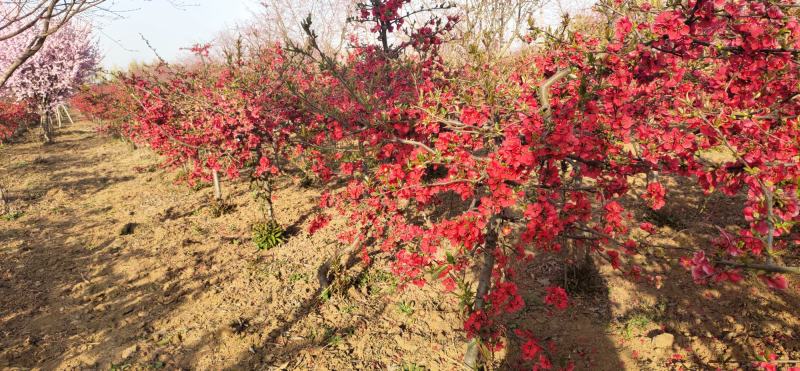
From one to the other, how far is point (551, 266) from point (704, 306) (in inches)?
78.8

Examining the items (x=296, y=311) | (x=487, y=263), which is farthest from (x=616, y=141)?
(x=296, y=311)

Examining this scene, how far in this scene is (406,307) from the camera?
5.26 m

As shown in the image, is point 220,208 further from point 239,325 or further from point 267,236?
point 239,325

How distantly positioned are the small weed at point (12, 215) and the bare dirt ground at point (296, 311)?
4.39 ft

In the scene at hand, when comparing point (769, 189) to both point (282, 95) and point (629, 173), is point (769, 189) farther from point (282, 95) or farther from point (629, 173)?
point (282, 95)

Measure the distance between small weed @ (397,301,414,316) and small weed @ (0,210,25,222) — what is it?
33.1ft

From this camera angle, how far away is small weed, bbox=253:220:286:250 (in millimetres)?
6965

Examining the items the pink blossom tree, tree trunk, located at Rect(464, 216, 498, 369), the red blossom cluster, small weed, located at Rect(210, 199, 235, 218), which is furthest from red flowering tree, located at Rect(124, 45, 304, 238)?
the red blossom cluster

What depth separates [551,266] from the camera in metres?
6.07

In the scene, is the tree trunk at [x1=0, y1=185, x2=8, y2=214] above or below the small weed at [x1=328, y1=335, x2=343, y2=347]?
above

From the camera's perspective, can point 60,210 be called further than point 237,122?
Yes

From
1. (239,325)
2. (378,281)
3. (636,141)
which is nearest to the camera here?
(636,141)

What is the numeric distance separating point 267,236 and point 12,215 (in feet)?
23.8

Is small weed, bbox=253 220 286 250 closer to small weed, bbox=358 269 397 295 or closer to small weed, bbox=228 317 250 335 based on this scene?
small weed, bbox=228 317 250 335
